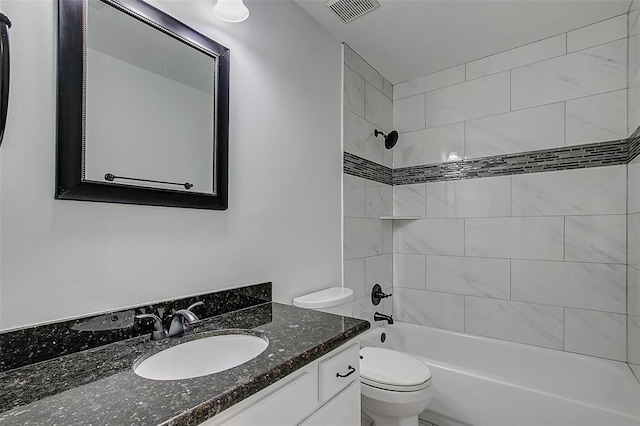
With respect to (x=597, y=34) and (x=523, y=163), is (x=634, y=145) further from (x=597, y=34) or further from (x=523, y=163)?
(x=597, y=34)

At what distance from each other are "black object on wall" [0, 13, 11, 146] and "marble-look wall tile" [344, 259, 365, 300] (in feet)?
5.96

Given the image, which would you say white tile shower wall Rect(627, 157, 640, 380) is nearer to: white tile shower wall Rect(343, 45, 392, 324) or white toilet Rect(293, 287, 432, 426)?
white toilet Rect(293, 287, 432, 426)

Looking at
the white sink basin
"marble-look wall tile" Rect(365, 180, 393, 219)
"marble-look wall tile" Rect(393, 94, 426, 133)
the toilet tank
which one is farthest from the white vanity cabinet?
"marble-look wall tile" Rect(393, 94, 426, 133)

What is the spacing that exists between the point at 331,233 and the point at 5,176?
158 centimetres

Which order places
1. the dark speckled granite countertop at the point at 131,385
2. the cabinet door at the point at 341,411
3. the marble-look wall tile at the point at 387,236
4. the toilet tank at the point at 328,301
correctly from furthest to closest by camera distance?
1. the marble-look wall tile at the point at 387,236
2. the toilet tank at the point at 328,301
3. the cabinet door at the point at 341,411
4. the dark speckled granite countertop at the point at 131,385

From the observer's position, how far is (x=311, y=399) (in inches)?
40.5

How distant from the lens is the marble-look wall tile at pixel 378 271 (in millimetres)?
2523

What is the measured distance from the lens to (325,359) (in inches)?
42.8

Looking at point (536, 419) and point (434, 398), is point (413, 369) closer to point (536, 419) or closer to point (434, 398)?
point (434, 398)

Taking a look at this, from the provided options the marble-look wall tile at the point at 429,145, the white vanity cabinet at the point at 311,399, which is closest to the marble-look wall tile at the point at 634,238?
the marble-look wall tile at the point at 429,145

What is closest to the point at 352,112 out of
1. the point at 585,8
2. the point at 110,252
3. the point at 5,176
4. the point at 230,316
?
the point at 585,8

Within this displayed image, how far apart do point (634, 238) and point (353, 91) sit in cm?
191

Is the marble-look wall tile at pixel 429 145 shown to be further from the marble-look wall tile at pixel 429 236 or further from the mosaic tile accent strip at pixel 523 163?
the marble-look wall tile at pixel 429 236

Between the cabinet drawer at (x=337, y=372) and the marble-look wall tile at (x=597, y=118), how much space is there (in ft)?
6.70
